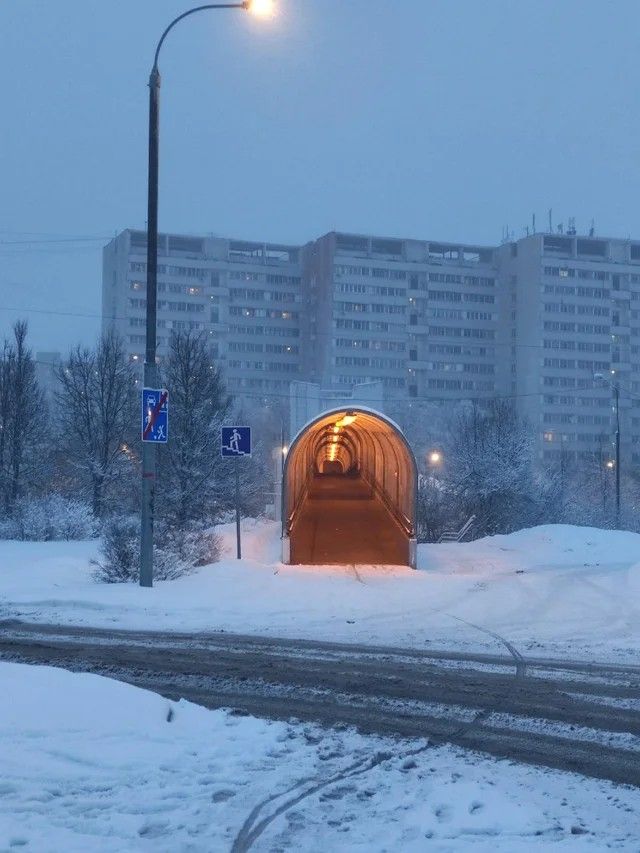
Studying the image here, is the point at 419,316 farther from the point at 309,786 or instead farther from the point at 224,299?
the point at 309,786

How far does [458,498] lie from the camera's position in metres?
47.9

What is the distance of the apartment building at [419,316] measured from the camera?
10975 cm

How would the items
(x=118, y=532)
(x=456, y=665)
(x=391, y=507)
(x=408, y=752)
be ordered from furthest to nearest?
(x=391, y=507) → (x=118, y=532) → (x=456, y=665) → (x=408, y=752)

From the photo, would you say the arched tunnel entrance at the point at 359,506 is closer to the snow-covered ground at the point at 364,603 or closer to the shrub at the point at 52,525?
the snow-covered ground at the point at 364,603

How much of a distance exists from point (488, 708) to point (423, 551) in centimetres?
1913

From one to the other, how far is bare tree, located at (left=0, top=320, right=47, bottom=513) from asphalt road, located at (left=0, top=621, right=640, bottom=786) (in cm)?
3067

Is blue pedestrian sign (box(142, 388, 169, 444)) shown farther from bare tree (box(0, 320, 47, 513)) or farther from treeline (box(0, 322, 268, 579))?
bare tree (box(0, 320, 47, 513))

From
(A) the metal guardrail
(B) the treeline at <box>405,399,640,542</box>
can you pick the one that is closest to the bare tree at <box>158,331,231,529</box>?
(A) the metal guardrail

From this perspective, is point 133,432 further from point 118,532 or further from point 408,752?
point 408,752

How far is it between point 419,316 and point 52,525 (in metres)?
87.9

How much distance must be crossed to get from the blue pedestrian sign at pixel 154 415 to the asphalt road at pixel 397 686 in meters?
4.54

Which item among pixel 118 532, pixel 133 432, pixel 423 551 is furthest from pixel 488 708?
pixel 133 432

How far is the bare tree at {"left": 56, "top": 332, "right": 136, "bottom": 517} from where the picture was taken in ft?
142

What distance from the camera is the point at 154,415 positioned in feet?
55.6
